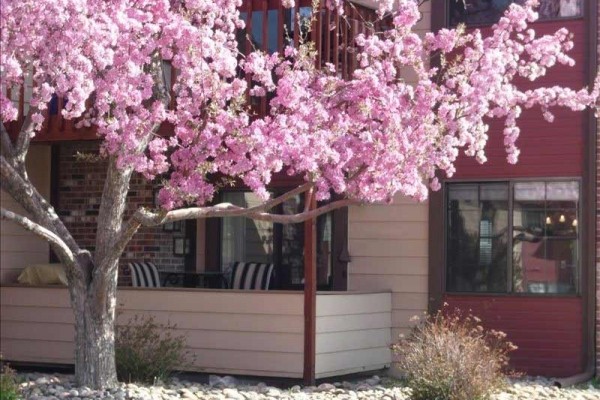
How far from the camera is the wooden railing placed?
1038 cm

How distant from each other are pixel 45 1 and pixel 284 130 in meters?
1.99

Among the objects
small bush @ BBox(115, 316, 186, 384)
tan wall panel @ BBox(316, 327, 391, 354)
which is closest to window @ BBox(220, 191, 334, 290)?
tan wall panel @ BBox(316, 327, 391, 354)

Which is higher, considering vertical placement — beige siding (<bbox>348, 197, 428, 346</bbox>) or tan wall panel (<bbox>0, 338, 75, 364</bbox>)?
beige siding (<bbox>348, 197, 428, 346</bbox>)

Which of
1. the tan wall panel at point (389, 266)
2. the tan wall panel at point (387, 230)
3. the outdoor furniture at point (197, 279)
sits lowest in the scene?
the outdoor furniture at point (197, 279)

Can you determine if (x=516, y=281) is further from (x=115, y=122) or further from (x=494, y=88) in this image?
(x=115, y=122)

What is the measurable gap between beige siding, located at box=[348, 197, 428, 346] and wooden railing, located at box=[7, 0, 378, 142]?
188cm

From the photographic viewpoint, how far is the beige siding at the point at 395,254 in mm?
12062

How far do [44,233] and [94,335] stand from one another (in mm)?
1137

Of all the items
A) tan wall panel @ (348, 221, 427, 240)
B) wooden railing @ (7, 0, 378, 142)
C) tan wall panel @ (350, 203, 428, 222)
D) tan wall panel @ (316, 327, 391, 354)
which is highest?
wooden railing @ (7, 0, 378, 142)

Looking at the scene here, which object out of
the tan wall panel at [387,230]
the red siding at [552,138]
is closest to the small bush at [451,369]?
the tan wall panel at [387,230]

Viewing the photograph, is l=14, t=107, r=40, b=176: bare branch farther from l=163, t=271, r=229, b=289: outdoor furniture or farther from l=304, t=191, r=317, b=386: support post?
l=163, t=271, r=229, b=289: outdoor furniture

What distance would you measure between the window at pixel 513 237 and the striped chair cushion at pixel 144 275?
137 inches

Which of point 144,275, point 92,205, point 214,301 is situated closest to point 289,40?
point 214,301

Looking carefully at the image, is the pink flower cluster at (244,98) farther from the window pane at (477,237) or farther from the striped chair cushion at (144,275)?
the striped chair cushion at (144,275)
